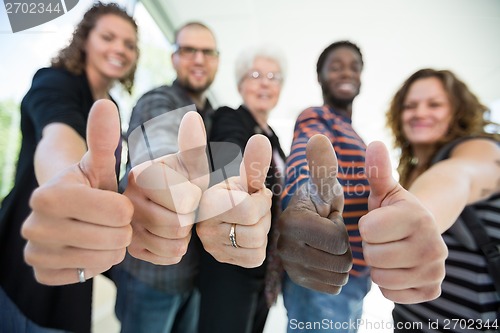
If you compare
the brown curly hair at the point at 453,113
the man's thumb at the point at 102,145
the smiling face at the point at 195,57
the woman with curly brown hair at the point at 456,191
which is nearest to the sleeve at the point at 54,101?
the man's thumb at the point at 102,145

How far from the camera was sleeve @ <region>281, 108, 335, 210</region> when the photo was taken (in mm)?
299

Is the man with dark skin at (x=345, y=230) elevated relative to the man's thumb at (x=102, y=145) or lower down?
lower down

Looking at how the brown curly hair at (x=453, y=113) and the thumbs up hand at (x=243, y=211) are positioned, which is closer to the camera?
the thumbs up hand at (x=243, y=211)

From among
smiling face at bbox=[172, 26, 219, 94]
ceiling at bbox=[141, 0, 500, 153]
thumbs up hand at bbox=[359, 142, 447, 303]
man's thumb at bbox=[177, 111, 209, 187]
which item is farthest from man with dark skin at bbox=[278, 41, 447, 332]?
ceiling at bbox=[141, 0, 500, 153]

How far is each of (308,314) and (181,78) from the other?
544 millimetres

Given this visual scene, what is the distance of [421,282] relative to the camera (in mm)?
195

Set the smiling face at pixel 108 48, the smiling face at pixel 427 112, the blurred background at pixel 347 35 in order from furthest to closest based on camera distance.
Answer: the blurred background at pixel 347 35
the smiling face at pixel 427 112
the smiling face at pixel 108 48

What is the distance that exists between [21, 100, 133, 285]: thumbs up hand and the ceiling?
2.19 ft

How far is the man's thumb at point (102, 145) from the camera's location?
162 millimetres

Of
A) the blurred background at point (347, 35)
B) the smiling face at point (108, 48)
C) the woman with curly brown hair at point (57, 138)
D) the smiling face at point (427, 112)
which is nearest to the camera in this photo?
the woman with curly brown hair at point (57, 138)

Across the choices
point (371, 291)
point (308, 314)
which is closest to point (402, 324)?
point (371, 291)

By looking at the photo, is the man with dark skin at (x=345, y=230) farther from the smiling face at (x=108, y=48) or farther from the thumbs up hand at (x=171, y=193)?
the smiling face at (x=108, y=48)

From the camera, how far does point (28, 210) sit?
0.29 m

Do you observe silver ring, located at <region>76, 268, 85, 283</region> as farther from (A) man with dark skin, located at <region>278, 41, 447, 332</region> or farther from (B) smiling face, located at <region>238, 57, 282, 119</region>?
(B) smiling face, located at <region>238, 57, 282, 119</region>
